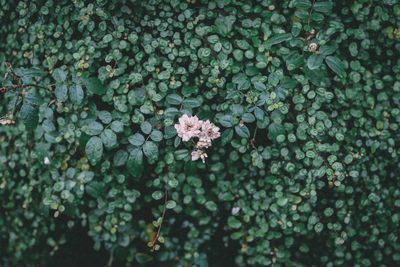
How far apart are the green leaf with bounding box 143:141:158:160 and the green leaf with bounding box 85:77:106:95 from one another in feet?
0.80

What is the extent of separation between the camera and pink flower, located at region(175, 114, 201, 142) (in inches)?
62.2

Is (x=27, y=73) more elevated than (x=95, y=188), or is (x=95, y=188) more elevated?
(x=27, y=73)

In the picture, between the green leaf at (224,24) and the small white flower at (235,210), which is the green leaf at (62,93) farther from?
the small white flower at (235,210)

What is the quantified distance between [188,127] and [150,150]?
0.49ft

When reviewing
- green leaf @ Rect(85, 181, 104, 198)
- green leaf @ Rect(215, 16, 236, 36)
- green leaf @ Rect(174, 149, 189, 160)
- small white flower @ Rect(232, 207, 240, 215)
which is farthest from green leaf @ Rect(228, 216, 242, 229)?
green leaf @ Rect(215, 16, 236, 36)

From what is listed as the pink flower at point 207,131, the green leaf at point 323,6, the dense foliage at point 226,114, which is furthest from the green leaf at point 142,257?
the green leaf at point 323,6

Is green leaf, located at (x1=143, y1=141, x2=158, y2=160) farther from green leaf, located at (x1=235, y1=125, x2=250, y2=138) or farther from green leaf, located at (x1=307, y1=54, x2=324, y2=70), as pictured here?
green leaf, located at (x1=307, y1=54, x2=324, y2=70)

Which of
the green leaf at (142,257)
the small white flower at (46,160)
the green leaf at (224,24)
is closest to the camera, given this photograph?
the green leaf at (224,24)

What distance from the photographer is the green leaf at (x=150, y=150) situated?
1.61 m

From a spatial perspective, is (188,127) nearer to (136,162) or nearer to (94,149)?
(136,162)

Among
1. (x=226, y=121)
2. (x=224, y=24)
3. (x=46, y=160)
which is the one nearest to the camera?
(x=226, y=121)

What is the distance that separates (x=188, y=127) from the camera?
1.59 metres

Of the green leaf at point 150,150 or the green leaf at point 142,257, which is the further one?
the green leaf at point 142,257

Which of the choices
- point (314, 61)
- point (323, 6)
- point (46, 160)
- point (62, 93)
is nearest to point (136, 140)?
point (62, 93)
